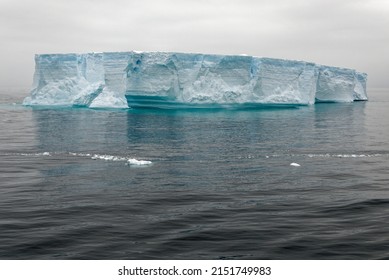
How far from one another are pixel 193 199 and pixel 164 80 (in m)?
30.1

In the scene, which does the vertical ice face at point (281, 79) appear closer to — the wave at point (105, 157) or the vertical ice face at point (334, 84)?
the vertical ice face at point (334, 84)

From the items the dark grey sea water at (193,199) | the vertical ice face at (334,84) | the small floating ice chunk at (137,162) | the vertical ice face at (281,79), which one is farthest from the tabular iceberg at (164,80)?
the small floating ice chunk at (137,162)

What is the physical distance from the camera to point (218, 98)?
42531 millimetres

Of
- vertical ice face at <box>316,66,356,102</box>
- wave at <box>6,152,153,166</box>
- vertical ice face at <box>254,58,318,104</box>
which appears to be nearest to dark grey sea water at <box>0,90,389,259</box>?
wave at <box>6,152,153,166</box>

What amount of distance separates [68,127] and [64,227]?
20.4m

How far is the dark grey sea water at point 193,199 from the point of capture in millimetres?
7715

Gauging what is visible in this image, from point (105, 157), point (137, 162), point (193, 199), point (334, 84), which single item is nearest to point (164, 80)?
point (334, 84)

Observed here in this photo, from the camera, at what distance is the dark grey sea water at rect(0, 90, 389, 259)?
304 inches

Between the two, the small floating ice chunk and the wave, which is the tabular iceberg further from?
the small floating ice chunk

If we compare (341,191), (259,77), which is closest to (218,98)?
(259,77)

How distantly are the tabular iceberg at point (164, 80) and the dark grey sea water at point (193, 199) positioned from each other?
1866 centimetres
